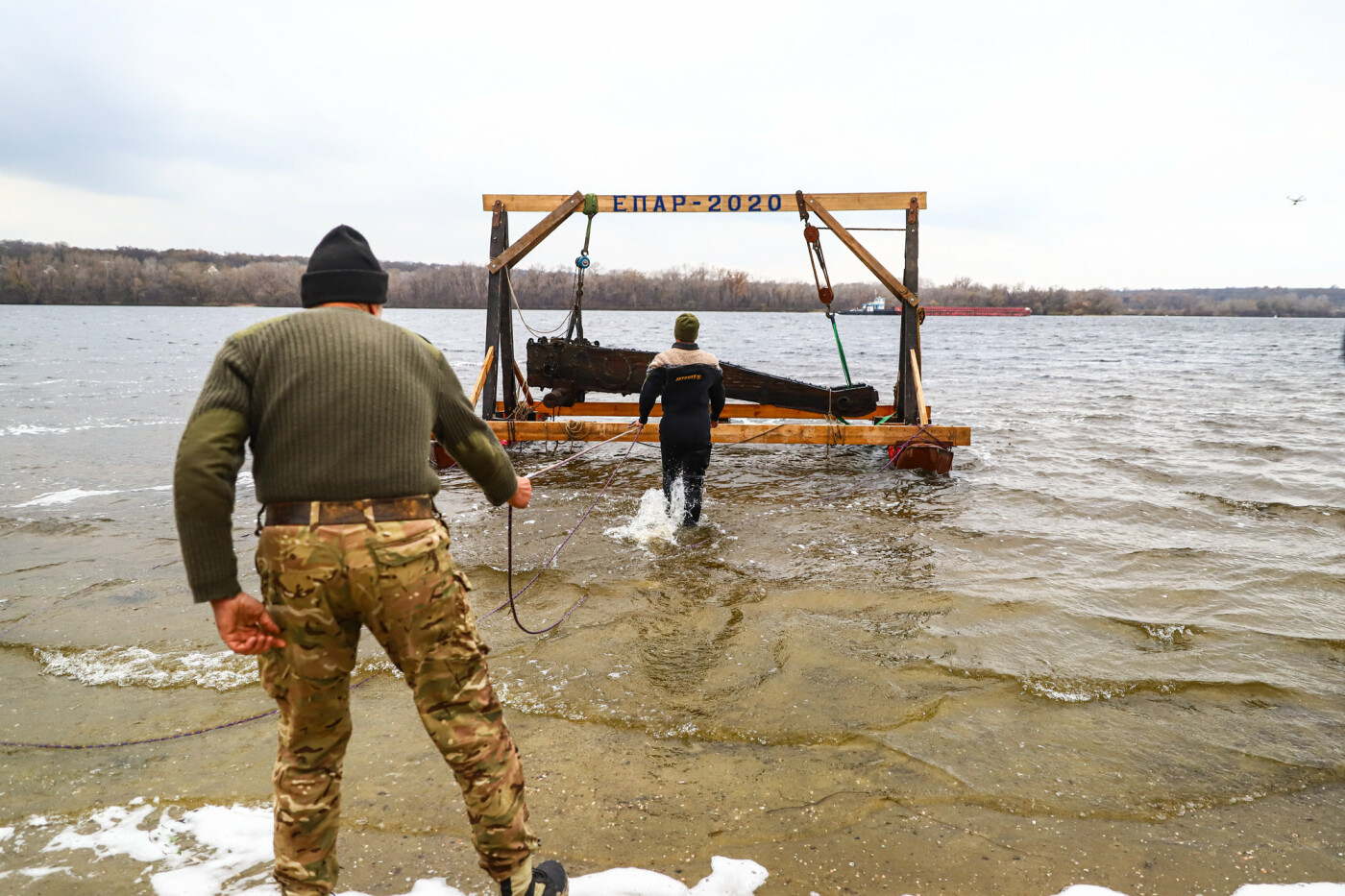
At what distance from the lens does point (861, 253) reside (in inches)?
421

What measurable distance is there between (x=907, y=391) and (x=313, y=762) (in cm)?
978

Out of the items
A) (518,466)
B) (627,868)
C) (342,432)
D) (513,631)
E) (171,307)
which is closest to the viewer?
(342,432)

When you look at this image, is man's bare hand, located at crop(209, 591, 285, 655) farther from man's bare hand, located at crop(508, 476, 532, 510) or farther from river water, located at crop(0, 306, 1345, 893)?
river water, located at crop(0, 306, 1345, 893)

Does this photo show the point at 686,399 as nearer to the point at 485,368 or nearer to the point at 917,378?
the point at 485,368

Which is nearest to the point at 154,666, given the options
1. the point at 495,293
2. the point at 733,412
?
the point at 495,293

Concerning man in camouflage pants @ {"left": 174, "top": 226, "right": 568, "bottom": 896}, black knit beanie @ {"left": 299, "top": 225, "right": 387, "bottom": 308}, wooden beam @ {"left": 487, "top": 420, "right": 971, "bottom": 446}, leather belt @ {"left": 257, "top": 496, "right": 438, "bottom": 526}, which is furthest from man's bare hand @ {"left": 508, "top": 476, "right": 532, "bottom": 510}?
wooden beam @ {"left": 487, "top": 420, "right": 971, "bottom": 446}

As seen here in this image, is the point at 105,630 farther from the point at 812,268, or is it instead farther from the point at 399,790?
the point at 812,268

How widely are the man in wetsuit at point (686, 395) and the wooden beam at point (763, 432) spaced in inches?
69.3

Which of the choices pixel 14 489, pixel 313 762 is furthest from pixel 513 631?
pixel 14 489

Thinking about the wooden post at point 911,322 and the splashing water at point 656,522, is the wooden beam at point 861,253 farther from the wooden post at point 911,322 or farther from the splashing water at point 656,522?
the splashing water at point 656,522

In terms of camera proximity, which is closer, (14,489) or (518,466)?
(14,489)

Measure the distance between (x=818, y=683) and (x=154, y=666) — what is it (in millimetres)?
4094

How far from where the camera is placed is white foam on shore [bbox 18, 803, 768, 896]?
2.86 meters

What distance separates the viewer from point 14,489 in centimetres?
1032
